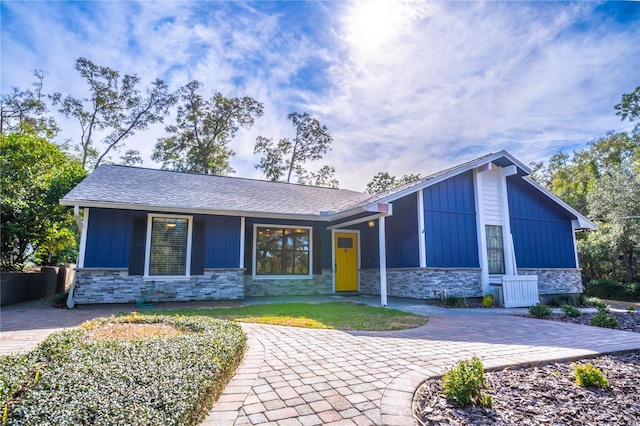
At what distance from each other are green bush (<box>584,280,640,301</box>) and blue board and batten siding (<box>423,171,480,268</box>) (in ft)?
31.6

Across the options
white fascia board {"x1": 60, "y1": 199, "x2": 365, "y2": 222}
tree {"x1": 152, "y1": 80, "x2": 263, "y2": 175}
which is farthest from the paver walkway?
tree {"x1": 152, "y1": 80, "x2": 263, "y2": 175}

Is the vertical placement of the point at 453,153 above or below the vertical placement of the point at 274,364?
above

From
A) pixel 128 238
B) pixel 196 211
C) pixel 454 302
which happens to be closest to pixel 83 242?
pixel 128 238

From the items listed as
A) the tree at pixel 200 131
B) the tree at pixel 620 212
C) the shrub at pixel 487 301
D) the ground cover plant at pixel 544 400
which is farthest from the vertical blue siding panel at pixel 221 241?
the tree at pixel 620 212

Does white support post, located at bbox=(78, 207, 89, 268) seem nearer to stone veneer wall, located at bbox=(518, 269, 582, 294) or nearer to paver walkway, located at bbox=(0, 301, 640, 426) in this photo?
paver walkway, located at bbox=(0, 301, 640, 426)

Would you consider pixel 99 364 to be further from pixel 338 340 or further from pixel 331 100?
pixel 331 100

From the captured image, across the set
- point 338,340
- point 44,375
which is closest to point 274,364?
point 338,340

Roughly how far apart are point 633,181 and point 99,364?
21.1 meters

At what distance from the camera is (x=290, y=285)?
1079 centimetres

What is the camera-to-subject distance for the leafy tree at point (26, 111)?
1845 cm

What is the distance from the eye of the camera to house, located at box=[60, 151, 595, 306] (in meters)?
8.47

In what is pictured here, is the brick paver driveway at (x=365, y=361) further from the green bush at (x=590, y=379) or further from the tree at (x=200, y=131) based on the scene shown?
the tree at (x=200, y=131)

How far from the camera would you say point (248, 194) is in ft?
37.0

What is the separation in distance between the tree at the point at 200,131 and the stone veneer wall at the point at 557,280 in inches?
742
